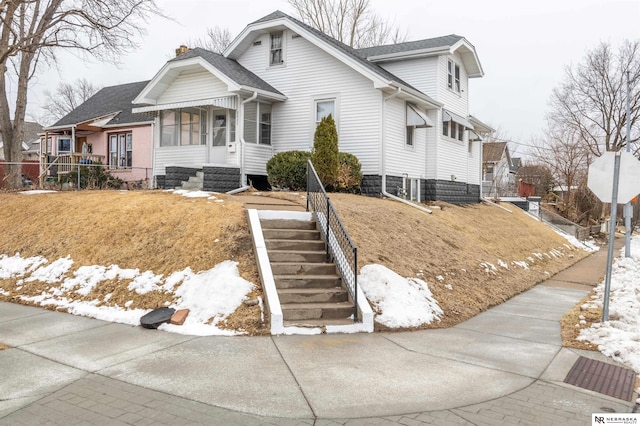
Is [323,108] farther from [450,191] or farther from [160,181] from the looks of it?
[450,191]

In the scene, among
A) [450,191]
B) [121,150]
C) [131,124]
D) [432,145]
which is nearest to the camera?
[432,145]

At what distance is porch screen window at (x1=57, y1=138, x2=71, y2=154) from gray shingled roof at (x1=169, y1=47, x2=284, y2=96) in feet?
40.7

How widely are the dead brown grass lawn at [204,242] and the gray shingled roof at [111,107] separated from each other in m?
11.5

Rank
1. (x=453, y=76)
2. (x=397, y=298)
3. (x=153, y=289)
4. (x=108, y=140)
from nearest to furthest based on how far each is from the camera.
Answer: (x=153, y=289) → (x=397, y=298) → (x=453, y=76) → (x=108, y=140)

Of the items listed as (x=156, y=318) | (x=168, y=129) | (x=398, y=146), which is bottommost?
(x=156, y=318)

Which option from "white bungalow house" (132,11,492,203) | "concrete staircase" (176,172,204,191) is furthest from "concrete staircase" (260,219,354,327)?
"concrete staircase" (176,172,204,191)

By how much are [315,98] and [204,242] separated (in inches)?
416

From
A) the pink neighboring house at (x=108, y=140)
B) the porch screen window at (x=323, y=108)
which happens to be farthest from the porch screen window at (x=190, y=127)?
the porch screen window at (x=323, y=108)

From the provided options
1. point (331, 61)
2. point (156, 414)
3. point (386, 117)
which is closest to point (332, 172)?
point (386, 117)

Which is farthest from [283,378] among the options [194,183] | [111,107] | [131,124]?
[111,107]

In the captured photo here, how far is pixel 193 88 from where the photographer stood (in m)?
18.3

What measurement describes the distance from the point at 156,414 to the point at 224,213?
592 centimetres

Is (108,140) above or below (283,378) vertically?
above

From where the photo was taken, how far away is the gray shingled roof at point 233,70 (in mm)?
17031
